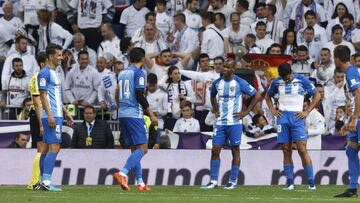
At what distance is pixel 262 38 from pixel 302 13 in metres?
1.50

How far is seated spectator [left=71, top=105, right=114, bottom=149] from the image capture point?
26.2 m

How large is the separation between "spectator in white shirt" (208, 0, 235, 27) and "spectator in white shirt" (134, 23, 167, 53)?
6.60 feet

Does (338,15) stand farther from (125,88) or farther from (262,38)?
(125,88)

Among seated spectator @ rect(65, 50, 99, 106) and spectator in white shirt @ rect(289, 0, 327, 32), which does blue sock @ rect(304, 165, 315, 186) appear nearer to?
seated spectator @ rect(65, 50, 99, 106)

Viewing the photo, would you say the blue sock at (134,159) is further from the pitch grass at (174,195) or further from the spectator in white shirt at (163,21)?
the spectator in white shirt at (163,21)

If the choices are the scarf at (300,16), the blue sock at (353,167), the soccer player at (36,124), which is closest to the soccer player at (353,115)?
the blue sock at (353,167)

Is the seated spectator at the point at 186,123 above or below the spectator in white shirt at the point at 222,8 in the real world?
below

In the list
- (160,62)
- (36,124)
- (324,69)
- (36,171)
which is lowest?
(36,171)

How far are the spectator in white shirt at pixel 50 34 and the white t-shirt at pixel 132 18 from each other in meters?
1.50

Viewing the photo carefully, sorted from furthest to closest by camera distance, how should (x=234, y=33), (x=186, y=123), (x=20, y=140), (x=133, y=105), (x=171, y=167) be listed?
(x=234, y=33)
(x=186, y=123)
(x=20, y=140)
(x=171, y=167)
(x=133, y=105)

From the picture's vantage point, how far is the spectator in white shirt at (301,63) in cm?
2934

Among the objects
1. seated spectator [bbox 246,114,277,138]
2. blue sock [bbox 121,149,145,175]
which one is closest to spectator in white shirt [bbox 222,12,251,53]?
seated spectator [bbox 246,114,277,138]

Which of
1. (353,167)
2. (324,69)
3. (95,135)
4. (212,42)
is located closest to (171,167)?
(95,135)

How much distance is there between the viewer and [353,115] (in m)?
19.4
